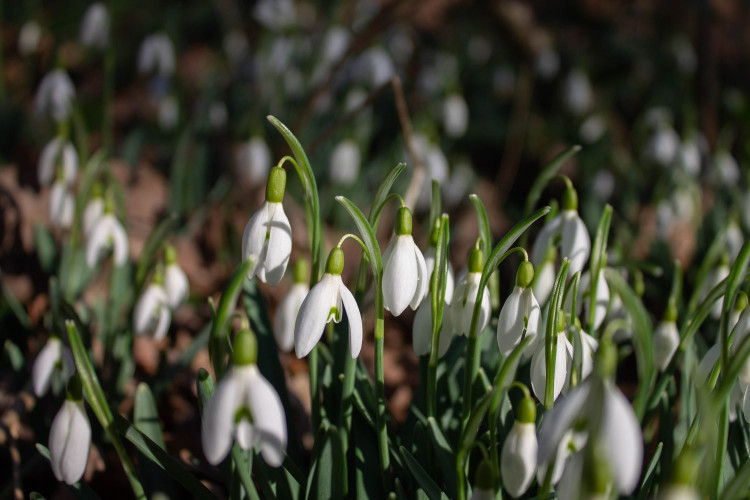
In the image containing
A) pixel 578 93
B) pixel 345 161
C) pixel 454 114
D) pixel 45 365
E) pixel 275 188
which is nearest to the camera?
pixel 275 188

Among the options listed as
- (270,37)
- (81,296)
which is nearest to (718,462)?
(81,296)

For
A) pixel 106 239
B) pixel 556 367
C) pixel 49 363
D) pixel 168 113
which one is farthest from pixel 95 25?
pixel 556 367

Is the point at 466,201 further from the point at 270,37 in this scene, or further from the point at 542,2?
the point at 542,2

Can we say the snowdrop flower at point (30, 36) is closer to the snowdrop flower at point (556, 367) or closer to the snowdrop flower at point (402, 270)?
the snowdrop flower at point (402, 270)

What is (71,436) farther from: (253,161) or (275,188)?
(253,161)

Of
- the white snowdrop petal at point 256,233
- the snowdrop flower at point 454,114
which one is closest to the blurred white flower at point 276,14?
the snowdrop flower at point 454,114

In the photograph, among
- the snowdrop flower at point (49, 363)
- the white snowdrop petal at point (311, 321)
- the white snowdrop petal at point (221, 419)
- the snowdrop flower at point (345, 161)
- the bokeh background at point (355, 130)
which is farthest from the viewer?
the snowdrop flower at point (345, 161)
